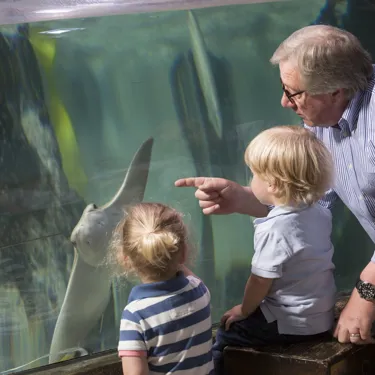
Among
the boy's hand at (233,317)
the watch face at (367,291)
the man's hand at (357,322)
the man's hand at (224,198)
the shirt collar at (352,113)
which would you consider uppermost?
the shirt collar at (352,113)

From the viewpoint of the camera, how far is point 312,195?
95.6 inches

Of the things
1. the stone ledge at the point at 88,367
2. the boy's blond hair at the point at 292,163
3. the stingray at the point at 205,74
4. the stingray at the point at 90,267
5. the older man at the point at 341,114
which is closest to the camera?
the boy's blond hair at the point at 292,163

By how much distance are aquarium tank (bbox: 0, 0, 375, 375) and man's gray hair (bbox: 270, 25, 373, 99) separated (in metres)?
1.12

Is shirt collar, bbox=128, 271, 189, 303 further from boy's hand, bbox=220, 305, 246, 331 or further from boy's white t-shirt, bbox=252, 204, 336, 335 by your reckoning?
boy's hand, bbox=220, 305, 246, 331

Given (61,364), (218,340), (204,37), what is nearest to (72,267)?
(61,364)

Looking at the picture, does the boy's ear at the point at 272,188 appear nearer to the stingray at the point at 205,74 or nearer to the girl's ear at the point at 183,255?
the girl's ear at the point at 183,255

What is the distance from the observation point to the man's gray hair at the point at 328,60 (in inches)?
104

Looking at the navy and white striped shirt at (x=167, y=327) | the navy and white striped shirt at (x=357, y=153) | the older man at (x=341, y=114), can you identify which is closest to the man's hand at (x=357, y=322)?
the older man at (x=341, y=114)

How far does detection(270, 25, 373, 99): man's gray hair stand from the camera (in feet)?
8.63

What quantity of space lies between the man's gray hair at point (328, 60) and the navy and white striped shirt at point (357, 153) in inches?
2.4

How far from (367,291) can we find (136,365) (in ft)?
2.81

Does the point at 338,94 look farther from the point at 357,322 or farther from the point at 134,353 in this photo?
the point at 134,353

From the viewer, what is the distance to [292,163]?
237 centimetres

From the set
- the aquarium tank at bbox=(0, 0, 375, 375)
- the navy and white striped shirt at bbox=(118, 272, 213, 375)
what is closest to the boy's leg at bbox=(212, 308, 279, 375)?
the navy and white striped shirt at bbox=(118, 272, 213, 375)
